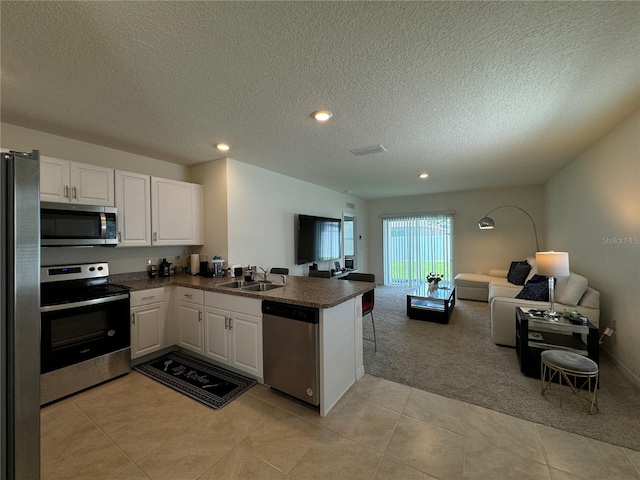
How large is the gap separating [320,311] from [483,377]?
1834mm

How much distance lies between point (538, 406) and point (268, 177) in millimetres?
4052

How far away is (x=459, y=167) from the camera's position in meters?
4.14

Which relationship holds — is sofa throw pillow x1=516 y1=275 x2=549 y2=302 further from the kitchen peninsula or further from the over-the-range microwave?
the over-the-range microwave

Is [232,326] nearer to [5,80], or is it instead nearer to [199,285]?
[199,285]

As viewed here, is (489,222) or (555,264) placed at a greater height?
(489,222)

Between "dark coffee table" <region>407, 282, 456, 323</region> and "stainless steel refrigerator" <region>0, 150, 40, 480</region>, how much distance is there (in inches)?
169

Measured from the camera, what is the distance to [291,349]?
6.93ft

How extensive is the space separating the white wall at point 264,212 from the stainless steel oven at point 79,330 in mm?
1394

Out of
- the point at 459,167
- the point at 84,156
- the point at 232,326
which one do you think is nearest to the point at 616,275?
the point at 459,167

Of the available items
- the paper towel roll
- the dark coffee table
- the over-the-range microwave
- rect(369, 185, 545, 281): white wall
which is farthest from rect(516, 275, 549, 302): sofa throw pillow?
the over-the-range microwave

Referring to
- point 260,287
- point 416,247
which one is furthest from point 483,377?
point 416,247

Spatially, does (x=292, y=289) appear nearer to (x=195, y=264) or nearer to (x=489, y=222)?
(x=195, y=264)

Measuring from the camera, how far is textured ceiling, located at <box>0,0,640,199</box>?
131cm

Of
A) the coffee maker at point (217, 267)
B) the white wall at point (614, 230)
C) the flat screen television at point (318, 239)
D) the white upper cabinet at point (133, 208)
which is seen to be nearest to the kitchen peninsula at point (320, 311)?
the coffee maker at point (217, 267)
